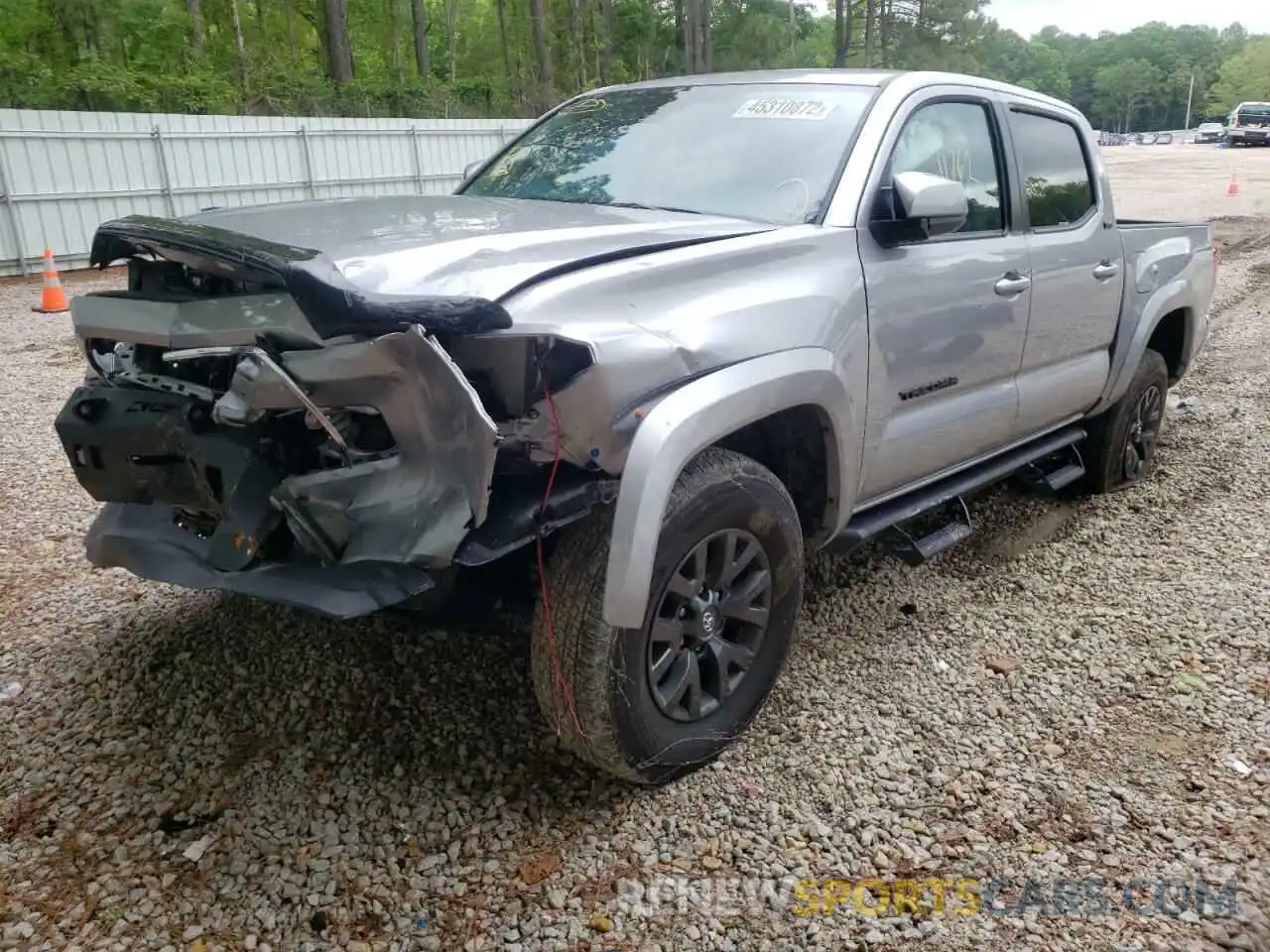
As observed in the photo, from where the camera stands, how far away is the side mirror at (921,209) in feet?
10.0

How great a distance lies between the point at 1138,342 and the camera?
4.78 meters

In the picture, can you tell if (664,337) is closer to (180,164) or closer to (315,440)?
(315,440)

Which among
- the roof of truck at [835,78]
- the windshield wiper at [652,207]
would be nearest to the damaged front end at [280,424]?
the windshield wiper at [652,207]

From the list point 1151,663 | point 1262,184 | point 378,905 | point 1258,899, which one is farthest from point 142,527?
point 1262,184

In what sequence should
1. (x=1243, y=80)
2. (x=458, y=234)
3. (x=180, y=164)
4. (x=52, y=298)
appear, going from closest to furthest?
(x=458, y=234), (x=52, y=298), (x=180, y=164), (x=1243, y=80)

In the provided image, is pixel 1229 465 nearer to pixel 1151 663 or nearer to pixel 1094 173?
pixel 1094 173

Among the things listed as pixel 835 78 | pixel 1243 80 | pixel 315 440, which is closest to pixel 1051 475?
pixel 835 78

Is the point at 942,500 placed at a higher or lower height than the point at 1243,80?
lower

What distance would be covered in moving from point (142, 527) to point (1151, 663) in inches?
129

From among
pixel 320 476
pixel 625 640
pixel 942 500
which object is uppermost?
pixel 320 476

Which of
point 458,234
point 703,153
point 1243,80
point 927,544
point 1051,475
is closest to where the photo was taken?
point 458,234

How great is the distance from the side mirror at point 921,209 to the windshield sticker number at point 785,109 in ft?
1.36

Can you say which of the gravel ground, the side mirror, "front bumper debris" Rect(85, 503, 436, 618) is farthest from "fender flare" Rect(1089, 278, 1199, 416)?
"front bumper debris" Rect(85, 503, 436, 618)

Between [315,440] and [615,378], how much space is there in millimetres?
805
